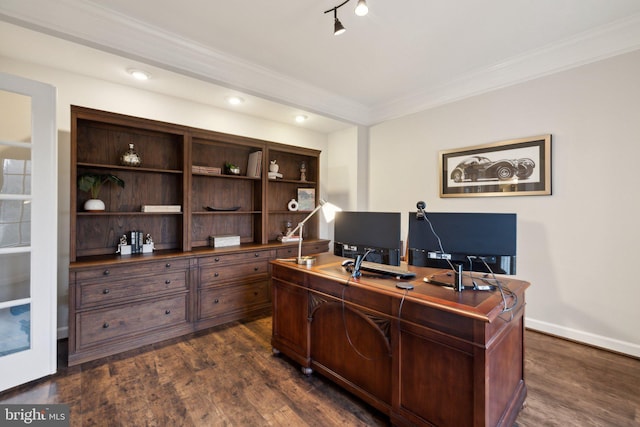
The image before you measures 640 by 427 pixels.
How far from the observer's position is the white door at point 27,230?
1954 millimetres

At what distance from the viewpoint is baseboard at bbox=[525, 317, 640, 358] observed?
7.71 ft

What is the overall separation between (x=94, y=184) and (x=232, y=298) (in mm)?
1725

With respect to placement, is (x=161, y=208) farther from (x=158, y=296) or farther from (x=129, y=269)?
(x=158, y=296)

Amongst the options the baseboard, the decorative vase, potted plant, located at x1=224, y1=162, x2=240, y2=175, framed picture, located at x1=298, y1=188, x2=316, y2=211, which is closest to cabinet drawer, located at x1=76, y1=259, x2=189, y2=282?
the decorative vase

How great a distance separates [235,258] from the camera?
3.17m

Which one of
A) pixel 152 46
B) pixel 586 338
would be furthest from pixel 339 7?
pixel 586 338

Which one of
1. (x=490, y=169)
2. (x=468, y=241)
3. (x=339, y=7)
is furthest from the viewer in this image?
(x=490, y=169)

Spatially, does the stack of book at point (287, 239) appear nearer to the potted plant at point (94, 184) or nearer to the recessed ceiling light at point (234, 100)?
the recessed ceiling light at point (234, 100)

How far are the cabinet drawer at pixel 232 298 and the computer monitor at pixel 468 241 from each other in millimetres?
2124

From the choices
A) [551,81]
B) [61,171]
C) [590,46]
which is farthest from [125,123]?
[590,46]

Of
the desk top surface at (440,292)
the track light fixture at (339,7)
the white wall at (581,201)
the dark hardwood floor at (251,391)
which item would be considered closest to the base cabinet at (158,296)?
the dark hardwood floor at (251,391)

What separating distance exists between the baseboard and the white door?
166 inches

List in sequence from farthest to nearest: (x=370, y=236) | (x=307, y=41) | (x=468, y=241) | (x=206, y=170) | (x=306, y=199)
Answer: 1. (x=306, y=199)
2. (x=206, y=170)
3. (x=307, y=41)
4. (x=370, y=236)
5. (x=468, y=241)

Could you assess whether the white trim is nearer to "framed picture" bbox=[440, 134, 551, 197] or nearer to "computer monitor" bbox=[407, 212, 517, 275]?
"computer monitor" bbox=[407, 212, 517, 275]
